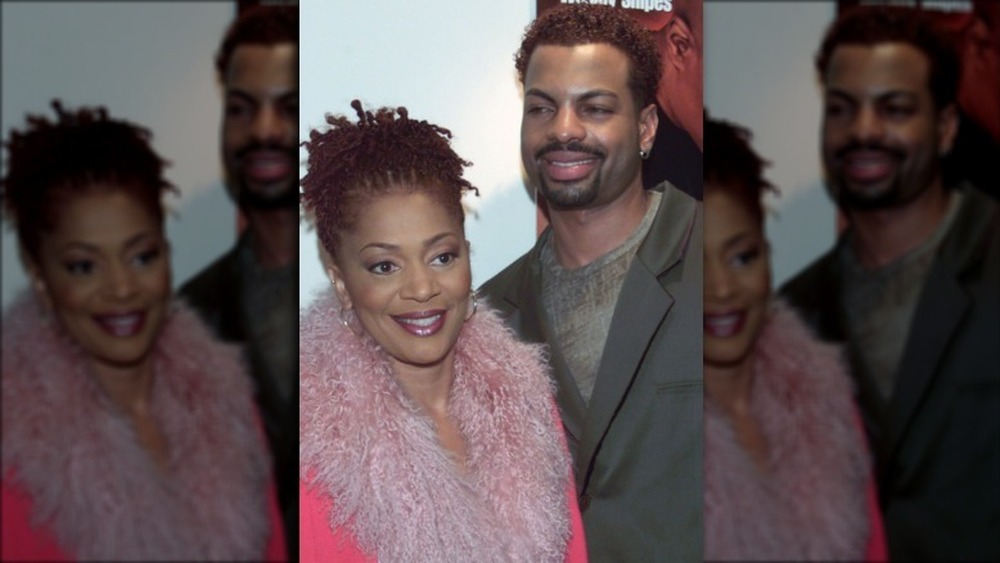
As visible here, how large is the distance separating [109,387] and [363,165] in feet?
3.85

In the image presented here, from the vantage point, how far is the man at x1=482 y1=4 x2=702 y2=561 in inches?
60.5

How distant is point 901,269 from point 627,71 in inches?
56.4

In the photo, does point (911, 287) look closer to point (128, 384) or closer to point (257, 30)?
point (257, 30)

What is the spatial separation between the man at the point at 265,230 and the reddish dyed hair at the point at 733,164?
0.96 m

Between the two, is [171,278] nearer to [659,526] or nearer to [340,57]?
[340,57]

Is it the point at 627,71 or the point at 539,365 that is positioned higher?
the point at 627,71

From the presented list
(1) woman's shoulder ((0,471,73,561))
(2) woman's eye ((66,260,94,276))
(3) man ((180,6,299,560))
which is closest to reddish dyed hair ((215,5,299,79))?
(3) man ((180,6,299,560))

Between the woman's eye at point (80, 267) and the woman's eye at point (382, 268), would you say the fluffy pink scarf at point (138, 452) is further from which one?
the woman's eye at point (382, 268)

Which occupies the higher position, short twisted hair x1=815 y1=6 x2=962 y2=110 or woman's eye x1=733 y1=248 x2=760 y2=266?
short twisted hair x1=815 y1=6 x2=962 y2=110

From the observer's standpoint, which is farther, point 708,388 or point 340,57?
point 708,388

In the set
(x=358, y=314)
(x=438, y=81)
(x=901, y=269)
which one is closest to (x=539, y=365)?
(x=358, y=314)

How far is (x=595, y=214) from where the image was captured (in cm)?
157

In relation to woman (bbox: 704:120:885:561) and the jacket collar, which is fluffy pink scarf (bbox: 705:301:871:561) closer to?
woman (bbox: 704:120:885:561)

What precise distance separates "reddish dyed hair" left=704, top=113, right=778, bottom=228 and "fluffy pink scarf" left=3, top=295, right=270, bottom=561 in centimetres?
119
